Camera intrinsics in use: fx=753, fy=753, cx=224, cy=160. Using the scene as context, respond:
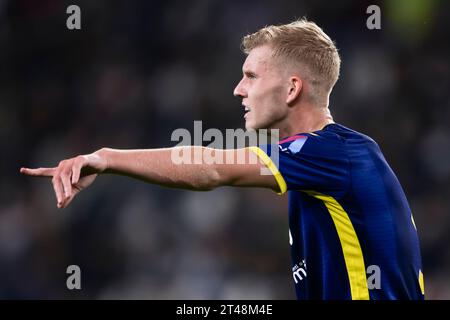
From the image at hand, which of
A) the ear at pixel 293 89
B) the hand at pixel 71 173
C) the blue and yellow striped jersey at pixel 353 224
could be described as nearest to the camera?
the hand at pixel 71 173

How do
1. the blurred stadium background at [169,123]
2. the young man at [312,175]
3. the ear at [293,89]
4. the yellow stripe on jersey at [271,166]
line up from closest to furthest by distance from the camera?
the young man at [312,175] → the yellow stripe on jersey at [271,166] → the ear at [293,89] → the blurred stadium background at [169,123]

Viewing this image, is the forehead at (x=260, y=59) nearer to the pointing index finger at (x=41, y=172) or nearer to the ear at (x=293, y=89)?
the ear at (x=293, y=89)

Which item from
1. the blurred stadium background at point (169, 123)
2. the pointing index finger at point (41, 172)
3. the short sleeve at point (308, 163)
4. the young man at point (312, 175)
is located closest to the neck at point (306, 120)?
the young man at point (312, 175)

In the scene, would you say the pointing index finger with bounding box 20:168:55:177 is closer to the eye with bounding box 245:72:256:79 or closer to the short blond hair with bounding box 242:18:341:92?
the eye with bounding box 245:72:256:79

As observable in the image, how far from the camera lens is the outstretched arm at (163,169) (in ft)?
10.2

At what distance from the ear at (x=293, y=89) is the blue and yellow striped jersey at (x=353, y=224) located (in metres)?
0.31

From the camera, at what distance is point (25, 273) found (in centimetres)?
842

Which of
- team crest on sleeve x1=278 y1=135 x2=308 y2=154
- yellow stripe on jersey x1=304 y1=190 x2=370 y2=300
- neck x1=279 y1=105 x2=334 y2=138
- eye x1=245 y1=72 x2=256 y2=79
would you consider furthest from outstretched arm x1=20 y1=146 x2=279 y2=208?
eye x1=245 y1=72 x2=256 y2=79

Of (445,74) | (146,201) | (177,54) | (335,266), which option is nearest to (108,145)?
(146,201)

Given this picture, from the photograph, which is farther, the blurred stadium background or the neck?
the blurred stadium background

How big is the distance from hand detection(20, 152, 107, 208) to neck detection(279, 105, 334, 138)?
4.11 feet

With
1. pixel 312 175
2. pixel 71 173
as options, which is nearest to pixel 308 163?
pixel 312 175

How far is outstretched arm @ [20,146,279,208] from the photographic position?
310 cm

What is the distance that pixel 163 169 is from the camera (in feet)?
10.9
